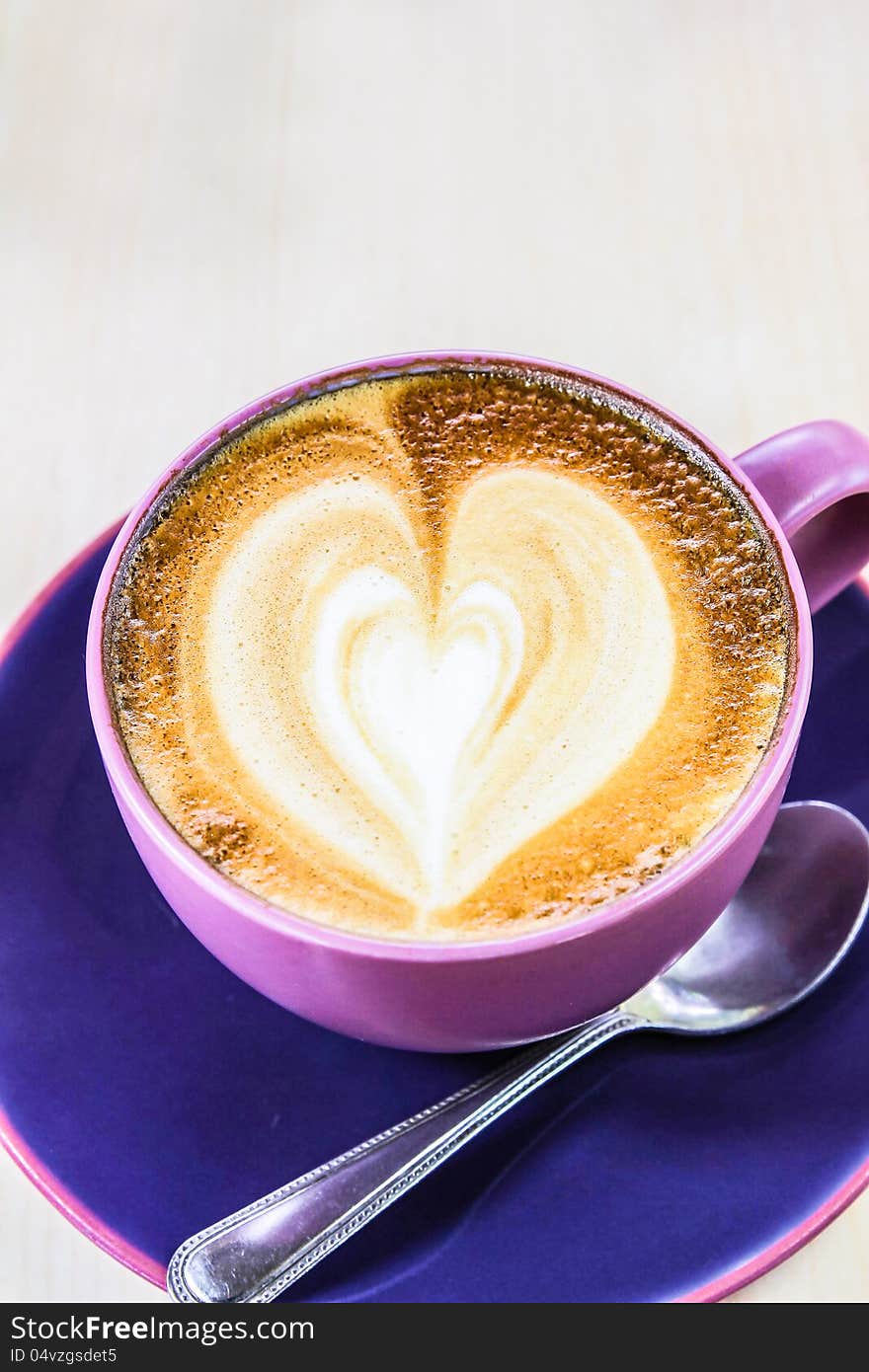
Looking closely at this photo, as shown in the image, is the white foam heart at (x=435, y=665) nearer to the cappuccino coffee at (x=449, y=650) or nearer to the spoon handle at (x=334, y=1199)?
the cappuccino coffee at (x=449, y=650)

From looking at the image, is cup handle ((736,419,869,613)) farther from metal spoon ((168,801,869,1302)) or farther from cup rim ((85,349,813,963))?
metal spoon ((168,801,869,1302))

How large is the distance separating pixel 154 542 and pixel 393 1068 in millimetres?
380

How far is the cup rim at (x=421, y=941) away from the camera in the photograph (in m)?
0.79

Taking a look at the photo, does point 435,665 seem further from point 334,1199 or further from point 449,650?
point 334,1199

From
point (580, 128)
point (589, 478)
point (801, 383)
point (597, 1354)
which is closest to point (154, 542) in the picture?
point (589, 478)

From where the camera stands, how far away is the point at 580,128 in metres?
1.76

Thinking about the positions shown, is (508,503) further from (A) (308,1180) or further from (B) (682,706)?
(A) (308,1180)

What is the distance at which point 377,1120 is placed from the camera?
943mm

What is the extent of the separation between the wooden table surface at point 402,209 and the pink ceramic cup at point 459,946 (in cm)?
58

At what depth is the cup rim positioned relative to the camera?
2.58 feet

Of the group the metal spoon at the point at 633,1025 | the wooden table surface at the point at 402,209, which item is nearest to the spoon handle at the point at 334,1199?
the metal spoon at the point at 633,1025

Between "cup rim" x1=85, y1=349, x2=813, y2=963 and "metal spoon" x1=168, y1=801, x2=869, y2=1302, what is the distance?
172 millimetres

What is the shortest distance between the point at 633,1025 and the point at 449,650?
27 cm

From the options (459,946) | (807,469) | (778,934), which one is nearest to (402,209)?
(807,469)
